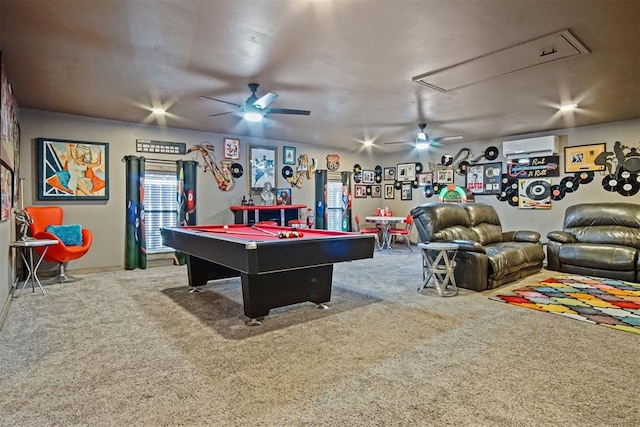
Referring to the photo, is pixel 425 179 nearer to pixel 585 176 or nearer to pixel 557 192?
pixel 557 192

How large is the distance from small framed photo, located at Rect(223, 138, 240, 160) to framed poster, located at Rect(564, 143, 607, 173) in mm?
6443

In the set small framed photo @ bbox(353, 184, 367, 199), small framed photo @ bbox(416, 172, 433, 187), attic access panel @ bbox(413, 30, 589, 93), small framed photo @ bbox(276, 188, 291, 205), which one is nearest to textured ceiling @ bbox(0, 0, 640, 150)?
→ attic access panel @ bbox(413, 30, 589, 93)

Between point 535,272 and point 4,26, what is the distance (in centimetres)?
690

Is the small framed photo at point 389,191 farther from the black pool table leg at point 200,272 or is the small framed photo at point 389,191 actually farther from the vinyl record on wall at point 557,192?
the black pool table leg at point 200,272

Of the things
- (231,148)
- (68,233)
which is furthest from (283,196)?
(68,233)

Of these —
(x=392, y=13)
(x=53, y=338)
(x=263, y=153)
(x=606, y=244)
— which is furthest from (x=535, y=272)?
(x=53, y=338)

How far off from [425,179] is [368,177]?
1.57 meters

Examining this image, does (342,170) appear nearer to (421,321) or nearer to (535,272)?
(535,272)

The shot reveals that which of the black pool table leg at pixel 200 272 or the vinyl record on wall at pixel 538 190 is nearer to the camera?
the black pool table leg at pixel 200 272

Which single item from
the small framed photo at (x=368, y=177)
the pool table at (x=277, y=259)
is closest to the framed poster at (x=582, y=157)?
the small framed photo at (x=368, y=177)

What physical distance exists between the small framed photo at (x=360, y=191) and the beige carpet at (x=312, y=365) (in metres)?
5.78

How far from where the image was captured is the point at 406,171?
9477mm

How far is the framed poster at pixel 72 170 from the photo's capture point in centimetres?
543

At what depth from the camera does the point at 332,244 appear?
3.24 meters
